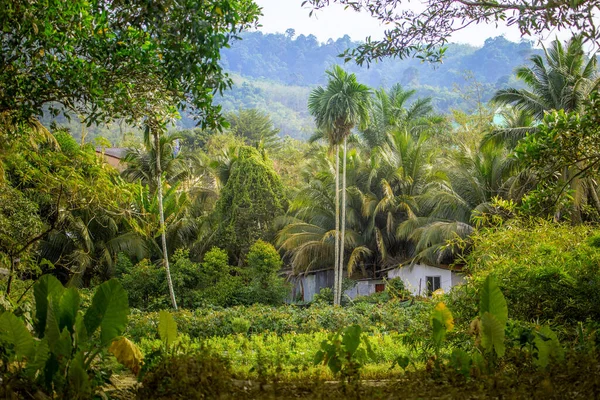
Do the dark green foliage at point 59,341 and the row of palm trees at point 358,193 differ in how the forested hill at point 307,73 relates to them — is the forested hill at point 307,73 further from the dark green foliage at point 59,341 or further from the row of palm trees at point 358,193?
the dark green foliage at point 59,341

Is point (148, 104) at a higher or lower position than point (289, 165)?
lower

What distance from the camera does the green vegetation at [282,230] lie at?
5.24 m

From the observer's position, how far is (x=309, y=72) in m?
115

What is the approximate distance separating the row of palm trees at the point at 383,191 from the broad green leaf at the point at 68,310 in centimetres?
1787

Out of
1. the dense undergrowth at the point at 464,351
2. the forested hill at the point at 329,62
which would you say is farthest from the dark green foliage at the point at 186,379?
the forested hill at the point at 329,62

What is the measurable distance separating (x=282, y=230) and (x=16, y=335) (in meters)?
22.2

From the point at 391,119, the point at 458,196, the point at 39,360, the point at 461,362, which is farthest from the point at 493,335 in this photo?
the point at 391,119

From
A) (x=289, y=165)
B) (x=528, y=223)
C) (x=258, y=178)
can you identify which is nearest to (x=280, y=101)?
(x=289, y=165)

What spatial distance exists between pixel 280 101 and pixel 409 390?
94942mm

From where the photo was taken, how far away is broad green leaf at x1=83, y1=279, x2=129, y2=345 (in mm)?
5281

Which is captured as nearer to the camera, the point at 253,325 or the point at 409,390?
the point at 409,390

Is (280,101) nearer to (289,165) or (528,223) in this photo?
(289,165)

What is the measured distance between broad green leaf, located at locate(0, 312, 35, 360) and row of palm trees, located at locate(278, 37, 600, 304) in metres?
18.3

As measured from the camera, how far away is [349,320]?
18344 millimetres
